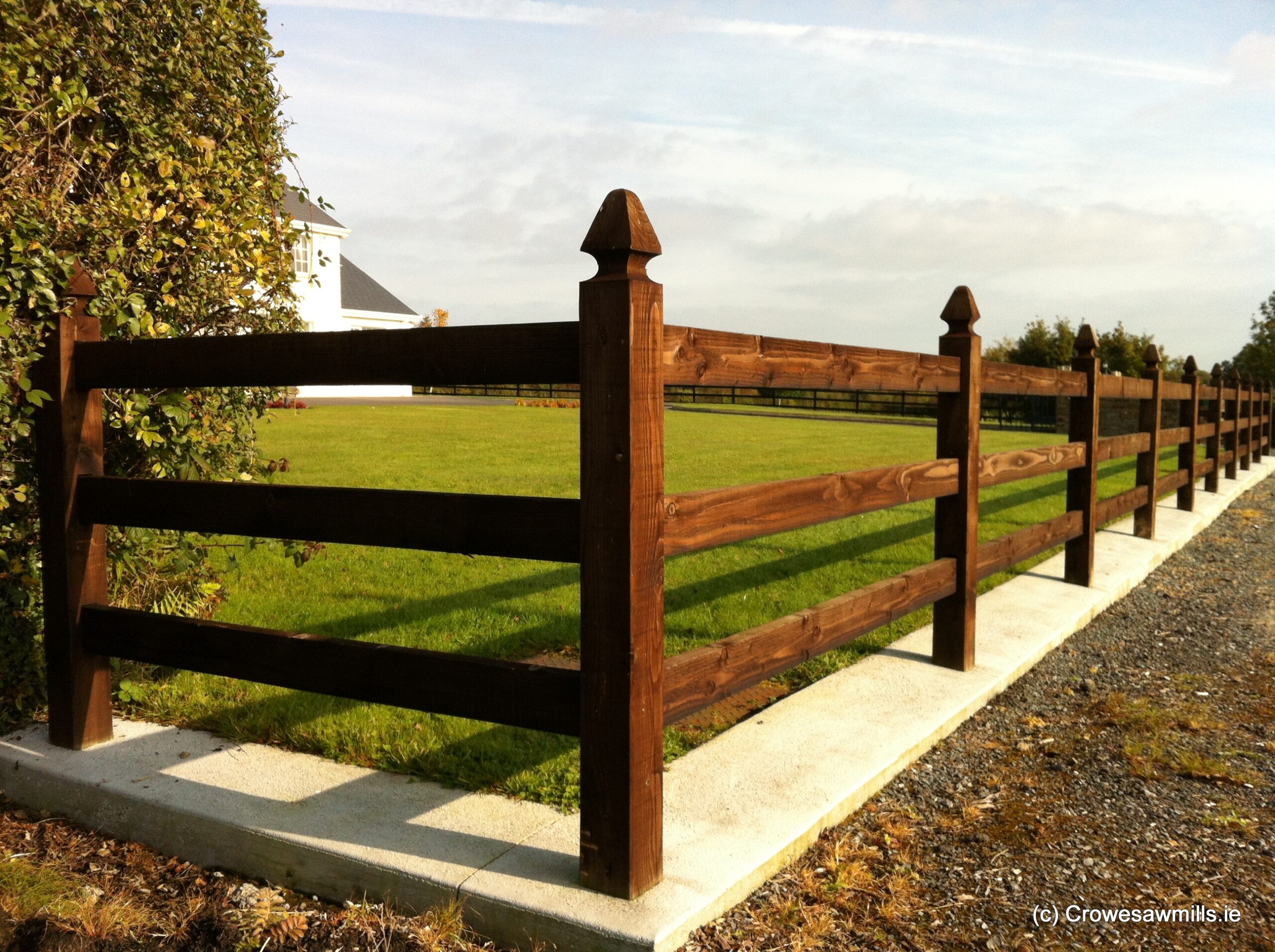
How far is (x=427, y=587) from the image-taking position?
640 centimetres

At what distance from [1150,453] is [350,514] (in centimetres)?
796

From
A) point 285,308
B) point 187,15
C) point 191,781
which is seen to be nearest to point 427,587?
point 285,308

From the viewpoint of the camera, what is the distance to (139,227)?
13.1 feet

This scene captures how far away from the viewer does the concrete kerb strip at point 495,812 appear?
8.16 ft

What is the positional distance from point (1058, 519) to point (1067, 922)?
3.95 metres

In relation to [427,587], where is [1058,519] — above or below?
above

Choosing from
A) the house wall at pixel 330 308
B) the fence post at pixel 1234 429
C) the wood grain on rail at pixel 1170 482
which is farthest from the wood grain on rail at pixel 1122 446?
the house wall at pixel 330 308

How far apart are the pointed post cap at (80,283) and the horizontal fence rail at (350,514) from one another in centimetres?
72

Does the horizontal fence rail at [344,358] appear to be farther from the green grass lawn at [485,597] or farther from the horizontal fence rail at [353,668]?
the green grass lawn at [485,597]

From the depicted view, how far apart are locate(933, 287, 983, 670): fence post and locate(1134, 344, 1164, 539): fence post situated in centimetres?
472

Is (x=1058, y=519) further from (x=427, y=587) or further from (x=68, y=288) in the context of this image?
(x=68, y=288)

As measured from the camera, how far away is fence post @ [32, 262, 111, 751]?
11.7ft

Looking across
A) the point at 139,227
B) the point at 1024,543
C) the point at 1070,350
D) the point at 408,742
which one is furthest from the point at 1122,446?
the point at 1070,350

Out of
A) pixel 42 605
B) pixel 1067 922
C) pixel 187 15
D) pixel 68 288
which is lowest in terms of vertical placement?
pixel 1067 922
